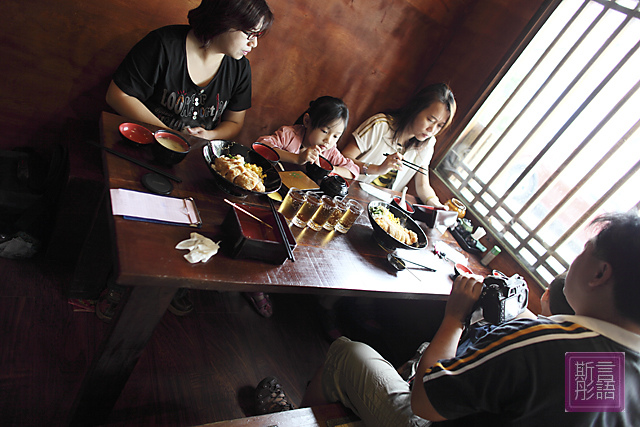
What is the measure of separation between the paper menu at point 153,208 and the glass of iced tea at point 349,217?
86 centimetres

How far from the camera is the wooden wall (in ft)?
8.36

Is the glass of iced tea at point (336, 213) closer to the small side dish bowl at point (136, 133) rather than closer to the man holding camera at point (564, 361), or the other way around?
the man holding camera at point (564, 361)

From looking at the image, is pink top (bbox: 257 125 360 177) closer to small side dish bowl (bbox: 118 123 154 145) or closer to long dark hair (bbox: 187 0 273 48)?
long dark hair (bbox: 187 0 273 48)

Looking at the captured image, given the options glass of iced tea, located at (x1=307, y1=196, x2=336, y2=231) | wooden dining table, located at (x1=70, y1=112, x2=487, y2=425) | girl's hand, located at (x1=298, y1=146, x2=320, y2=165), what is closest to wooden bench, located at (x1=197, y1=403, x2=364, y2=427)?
wooden dining table, located at (x1=70, y1=112, x2=487, y2=425)

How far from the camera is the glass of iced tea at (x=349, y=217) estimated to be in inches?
83.1

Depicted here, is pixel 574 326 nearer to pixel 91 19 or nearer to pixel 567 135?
pixel 567 135

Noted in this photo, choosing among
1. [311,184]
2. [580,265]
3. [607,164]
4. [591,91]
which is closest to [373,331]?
[311,184]

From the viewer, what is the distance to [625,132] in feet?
8.38

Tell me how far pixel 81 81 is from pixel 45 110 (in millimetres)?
360

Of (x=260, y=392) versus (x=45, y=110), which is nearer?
(x=260, y=392)

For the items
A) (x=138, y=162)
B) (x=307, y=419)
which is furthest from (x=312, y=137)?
(x=307, y=419)

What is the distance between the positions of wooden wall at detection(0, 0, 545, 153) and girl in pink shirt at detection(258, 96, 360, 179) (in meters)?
0.78

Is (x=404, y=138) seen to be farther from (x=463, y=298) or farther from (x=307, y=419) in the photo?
(x=307, y=419)

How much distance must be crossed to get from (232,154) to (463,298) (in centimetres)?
150
